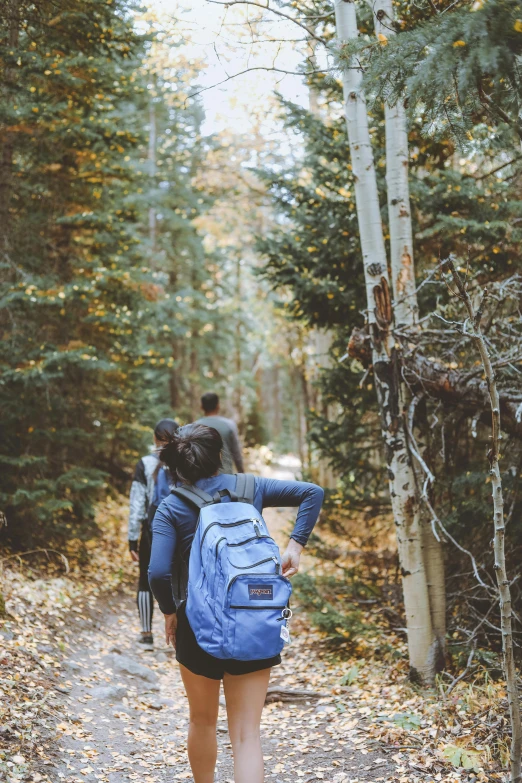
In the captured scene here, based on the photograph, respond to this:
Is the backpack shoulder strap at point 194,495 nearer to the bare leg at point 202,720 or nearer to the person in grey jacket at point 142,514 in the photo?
the bare leg at point 202,720

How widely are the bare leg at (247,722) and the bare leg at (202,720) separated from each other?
15 cm

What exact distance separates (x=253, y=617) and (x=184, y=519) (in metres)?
0.56

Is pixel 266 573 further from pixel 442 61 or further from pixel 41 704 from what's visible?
pixel 41 704

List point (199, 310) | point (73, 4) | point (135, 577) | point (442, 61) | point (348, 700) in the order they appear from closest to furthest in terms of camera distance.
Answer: point (442, 61)
point (348, 700)
point (73, 4)
point (135, 577)
point (199, 310)

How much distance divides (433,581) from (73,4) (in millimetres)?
6640

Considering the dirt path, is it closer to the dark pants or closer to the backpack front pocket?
the dark pants

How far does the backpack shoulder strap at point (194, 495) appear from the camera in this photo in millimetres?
2770

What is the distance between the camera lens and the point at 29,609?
6137mm

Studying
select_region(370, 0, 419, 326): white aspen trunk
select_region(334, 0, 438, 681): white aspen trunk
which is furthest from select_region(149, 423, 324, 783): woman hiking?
select_region(370, 0, 419, 326): white aspen trunk

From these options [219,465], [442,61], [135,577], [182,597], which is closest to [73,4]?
[442,61]

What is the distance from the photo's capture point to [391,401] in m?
5.11

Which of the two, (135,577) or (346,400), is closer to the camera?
(346,400)

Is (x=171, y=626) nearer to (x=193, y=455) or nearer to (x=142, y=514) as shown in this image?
(x=193, y=455)

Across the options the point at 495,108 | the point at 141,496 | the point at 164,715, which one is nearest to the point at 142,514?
the point at 141,496
